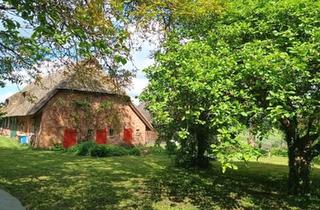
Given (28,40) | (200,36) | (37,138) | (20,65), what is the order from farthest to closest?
(37,138), (20,65), (200,36), (28,40)

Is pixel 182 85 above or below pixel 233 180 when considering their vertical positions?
above

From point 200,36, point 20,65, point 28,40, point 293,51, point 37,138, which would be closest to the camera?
point 28,40

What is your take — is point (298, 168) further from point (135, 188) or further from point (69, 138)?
point (69, 138)

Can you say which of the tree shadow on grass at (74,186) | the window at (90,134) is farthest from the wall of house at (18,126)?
the tree shadow on grass at (74,186)

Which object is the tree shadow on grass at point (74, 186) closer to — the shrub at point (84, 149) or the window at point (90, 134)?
the shrub at point (84, 149)

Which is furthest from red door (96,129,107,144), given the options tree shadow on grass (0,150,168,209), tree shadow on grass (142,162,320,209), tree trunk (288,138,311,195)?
tree trunk (288,138,311,195)

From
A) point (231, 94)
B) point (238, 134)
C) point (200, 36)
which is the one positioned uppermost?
point (200, 36)

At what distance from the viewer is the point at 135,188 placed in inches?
618

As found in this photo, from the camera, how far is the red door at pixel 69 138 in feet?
125

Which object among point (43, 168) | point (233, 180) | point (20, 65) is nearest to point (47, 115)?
point (43, 168)

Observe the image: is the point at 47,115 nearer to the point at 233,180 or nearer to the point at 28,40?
the point at 233,180

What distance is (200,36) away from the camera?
13.9 meters

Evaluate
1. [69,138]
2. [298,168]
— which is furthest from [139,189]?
[69,138]

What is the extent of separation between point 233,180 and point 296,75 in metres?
10.4
